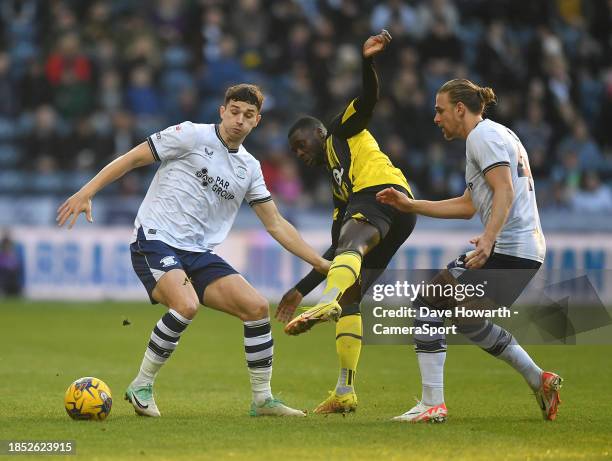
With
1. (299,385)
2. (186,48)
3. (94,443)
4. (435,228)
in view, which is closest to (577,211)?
(435,228)

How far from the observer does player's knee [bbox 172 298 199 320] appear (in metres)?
8.15

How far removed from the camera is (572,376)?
11.2m

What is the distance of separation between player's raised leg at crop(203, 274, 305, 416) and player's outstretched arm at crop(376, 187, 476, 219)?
1106 mm

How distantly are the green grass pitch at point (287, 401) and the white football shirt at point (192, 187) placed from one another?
1258mm

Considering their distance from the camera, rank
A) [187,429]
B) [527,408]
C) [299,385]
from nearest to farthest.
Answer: [187,429], [527,408], [299,385]

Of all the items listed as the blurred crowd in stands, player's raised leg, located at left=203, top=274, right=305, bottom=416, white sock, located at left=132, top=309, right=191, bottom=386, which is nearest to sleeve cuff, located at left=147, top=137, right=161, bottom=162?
player's raised leg, located at left=203, top=274, right=305, bottom=416

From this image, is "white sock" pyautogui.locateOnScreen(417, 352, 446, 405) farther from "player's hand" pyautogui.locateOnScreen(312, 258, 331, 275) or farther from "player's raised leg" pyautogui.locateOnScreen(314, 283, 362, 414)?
"player's hand" pyautogui.locateOnScreen(312, 258, 331, 275)

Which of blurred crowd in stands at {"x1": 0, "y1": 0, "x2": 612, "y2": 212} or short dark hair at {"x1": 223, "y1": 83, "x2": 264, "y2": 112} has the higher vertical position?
blurred crowd in stands at {"x1": 0, "y1": 0, "x2": 612, "y2": 212}

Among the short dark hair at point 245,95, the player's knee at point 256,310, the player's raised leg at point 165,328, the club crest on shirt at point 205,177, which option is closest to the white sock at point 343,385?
the player's knee at point 256,310

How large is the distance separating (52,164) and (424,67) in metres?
6.88

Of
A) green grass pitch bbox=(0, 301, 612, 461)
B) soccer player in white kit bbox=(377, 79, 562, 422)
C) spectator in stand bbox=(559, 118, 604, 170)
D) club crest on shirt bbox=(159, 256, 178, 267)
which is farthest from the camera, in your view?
spectator in stand bbox=(559, 118, 604, 170)

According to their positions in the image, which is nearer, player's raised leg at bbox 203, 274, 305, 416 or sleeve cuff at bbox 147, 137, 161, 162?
player's raised leg at bbox 203, 274, 305, 416

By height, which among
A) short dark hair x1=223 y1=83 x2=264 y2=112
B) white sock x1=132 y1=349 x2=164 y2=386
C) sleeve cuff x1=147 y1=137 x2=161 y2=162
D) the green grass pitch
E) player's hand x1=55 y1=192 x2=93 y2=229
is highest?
short dark hair x1=223 y1=83 x2=264 y2=112

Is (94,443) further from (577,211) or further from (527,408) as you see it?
(577,211)
